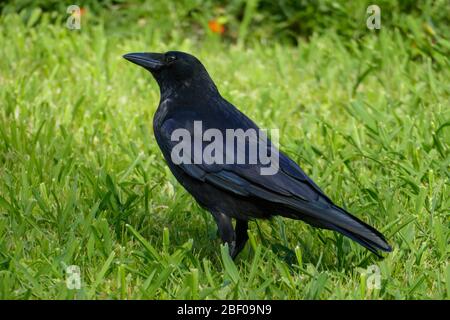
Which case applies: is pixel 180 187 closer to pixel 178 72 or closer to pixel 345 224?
pixel 178 72

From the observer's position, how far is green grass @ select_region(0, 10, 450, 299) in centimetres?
401

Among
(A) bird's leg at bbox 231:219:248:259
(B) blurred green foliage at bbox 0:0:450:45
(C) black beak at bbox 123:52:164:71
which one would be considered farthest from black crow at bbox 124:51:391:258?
(B) blurred green foliage at bbox 0:0:450:45

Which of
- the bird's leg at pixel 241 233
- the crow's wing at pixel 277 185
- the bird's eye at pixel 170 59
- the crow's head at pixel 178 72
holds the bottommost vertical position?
the bird's leg at pixel 241 233

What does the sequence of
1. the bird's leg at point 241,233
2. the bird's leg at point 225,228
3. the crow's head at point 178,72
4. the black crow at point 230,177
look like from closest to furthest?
the black crow at point 230,177
the bird's leg at point 225,228
the bird's leg at point 241,233
the crow's head at point 178,72

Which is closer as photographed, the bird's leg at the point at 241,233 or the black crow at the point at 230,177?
the black crow at the point at 230,177

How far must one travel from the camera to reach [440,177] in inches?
205

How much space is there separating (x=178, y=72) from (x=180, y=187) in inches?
29.8

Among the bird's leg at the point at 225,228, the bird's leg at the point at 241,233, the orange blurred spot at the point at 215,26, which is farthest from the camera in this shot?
the orange blurred spot at the point at 215,26

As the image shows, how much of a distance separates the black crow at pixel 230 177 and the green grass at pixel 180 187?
0.58 feet

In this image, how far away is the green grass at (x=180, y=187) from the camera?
13.1 ft

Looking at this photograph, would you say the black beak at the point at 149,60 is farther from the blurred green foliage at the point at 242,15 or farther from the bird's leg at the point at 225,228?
the blurred green foliage at the point at 242,15

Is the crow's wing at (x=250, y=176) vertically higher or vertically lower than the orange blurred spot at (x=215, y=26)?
lower

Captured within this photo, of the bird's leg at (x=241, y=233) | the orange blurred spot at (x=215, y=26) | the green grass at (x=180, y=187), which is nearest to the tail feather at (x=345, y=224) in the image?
the green grass at (x=180, y=187)
